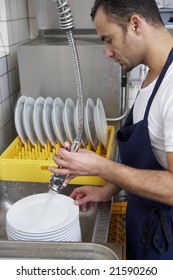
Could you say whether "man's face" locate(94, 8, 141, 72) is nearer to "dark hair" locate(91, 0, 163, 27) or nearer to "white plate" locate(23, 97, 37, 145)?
"dark hair" locate(91, 0, 163, 27)

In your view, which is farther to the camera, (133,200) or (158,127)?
(133,200)

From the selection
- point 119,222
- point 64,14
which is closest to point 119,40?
point 64,14

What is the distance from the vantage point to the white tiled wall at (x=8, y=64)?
1438mm

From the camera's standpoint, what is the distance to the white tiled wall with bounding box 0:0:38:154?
144 centimetres

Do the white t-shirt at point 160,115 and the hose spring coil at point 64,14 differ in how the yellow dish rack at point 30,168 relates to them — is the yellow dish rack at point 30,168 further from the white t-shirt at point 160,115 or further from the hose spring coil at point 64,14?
the hose spring coil at point 64,14

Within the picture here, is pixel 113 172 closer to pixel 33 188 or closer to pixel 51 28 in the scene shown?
pixel 33 188

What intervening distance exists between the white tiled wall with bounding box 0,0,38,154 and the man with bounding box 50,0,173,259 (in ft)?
2.11

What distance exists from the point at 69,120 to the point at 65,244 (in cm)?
60

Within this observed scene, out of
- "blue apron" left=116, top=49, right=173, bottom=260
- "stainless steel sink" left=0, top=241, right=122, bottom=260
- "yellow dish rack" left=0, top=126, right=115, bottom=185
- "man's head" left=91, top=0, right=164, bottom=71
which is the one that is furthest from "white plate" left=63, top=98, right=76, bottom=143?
"stainless steel sink" left=0, top=241, right=122, bottom=260

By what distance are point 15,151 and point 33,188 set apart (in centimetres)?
17

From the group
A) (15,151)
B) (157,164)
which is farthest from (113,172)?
(15,151)

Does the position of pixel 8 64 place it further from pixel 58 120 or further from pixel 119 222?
pixel 119 222

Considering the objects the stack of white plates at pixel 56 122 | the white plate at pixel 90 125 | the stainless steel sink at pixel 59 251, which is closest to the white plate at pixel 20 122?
the stack of white plates at pixel 56 122
